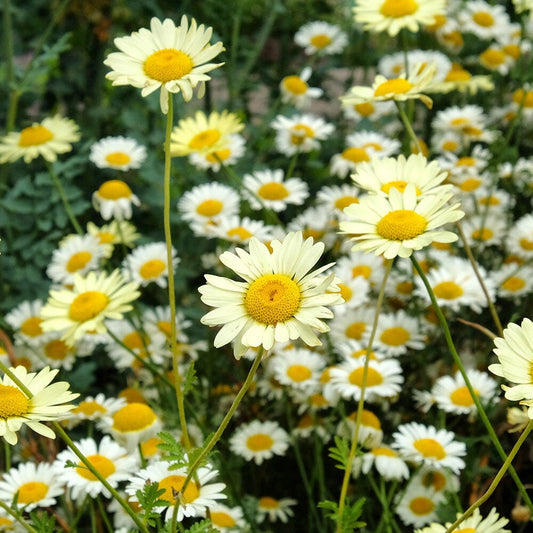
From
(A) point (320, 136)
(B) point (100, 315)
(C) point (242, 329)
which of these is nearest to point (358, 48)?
(A) point (320, 136)

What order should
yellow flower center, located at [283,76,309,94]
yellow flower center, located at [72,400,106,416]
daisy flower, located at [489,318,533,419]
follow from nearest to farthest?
daisy flower, located at [489,318,533,419] → yellow flower center, located at [72,400,106,416] → yellow flower center, located at [283,76,309,94]

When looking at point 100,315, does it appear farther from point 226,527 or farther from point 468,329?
point 468,329

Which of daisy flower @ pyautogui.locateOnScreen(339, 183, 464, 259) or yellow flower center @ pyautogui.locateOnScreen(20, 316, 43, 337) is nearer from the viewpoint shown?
daisy flower @ pyautogui.locateOnScreen(339, 183, 464, 259)

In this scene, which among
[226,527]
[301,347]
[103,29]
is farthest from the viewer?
[103,29]

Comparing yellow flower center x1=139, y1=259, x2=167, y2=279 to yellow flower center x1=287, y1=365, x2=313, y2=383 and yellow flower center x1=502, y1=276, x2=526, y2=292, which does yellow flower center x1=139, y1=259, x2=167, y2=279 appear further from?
yellow flower center x1=502, y1=276, x2=526, y2=292

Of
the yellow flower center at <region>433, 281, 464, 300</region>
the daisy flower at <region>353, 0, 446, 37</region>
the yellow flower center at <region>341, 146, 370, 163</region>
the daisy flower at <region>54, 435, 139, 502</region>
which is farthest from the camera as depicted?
the yellow flower center at <region>341, 146, 370, 163</region>

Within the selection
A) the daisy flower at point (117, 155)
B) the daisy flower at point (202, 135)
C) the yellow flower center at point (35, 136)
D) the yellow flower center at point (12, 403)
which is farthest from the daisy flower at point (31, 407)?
the yellow flower center at point (35, 136)

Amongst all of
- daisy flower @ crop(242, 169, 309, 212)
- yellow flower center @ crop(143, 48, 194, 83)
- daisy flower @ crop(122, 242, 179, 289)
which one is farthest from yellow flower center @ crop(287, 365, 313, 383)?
yellow flower center @ crop(143, 48, 194, 83)
